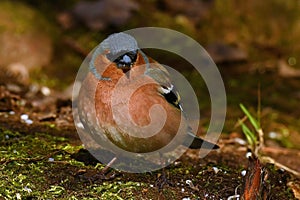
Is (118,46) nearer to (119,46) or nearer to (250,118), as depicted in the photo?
(119,46)

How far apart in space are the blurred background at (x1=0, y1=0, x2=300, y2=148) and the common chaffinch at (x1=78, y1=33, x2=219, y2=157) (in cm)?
149

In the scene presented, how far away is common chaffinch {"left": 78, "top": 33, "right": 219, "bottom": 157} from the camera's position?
10.8ft

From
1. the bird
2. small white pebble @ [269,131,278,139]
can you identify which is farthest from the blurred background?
the bird

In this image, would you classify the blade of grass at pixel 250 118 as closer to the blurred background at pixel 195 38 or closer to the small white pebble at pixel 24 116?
the blurred background at pixel 195 38

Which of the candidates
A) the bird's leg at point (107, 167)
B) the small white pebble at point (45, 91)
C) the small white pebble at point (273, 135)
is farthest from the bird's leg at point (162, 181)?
the small white pebble at point (45, 91)

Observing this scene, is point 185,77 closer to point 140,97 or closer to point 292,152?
point 292,152

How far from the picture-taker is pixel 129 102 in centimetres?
332

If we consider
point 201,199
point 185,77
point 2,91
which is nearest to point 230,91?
point 185,77

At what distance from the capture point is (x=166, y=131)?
3447mm

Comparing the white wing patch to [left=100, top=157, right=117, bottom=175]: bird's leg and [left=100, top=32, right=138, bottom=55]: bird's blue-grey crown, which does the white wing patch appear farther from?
[left=100, top=157, right=117, bottom=175]: bird's leg

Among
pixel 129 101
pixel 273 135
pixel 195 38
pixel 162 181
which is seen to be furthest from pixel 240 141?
pixel 195 38

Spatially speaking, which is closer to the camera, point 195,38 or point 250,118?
point 250,118

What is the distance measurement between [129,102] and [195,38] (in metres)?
4.17

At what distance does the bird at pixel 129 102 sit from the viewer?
3.28 metres
